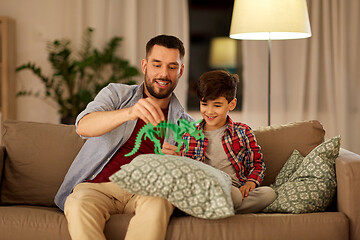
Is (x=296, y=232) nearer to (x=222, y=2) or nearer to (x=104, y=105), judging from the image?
(x=104, y=105)

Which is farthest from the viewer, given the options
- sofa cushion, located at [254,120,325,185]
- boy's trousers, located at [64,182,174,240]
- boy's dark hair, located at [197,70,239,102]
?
sofa cushion, located at [254,120,325,185]

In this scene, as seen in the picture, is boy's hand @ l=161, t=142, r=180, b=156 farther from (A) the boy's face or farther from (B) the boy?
(A) the boy's face

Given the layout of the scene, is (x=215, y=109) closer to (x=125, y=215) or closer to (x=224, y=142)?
(x=224, y=142)

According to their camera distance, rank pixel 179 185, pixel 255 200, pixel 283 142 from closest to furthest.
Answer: pixel 179 185
pixel 255 200
pixel 283 142

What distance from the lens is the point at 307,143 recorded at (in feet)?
8.41

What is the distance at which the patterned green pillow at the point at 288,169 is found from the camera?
2400mm

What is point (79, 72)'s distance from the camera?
4.88 meters

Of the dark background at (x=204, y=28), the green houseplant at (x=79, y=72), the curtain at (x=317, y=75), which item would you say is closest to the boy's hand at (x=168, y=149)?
the green houseplant at (x=79, y=72)

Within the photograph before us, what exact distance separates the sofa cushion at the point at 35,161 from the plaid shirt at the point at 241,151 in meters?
0.62

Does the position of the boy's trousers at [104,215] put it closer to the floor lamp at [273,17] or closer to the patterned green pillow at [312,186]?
the patterned green pillow at [312,186]

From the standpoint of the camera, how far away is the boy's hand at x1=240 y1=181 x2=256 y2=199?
86.9 inches

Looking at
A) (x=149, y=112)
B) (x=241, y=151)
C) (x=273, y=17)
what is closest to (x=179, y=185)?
(x=149, y=112)

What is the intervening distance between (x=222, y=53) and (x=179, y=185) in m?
3.52

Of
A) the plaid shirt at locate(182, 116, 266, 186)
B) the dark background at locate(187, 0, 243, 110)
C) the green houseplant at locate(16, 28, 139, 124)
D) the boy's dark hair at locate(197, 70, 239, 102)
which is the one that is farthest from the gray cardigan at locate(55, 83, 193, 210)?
the dark background at locate(187, 0, 243, 110)
